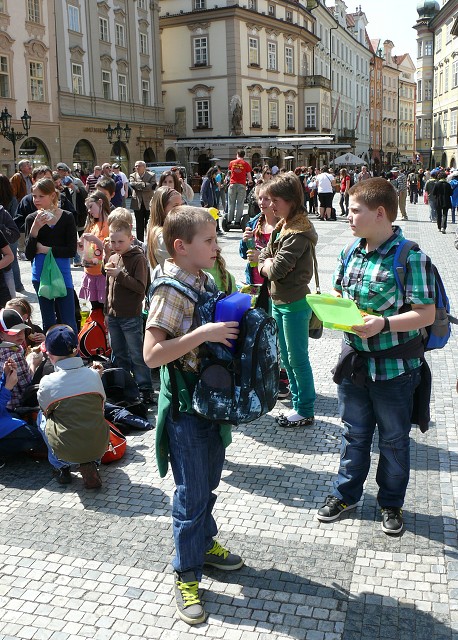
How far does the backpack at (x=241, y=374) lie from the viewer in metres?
2.84

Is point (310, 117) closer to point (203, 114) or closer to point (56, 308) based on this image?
point (203, 114)

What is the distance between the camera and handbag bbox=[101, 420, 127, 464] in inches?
188

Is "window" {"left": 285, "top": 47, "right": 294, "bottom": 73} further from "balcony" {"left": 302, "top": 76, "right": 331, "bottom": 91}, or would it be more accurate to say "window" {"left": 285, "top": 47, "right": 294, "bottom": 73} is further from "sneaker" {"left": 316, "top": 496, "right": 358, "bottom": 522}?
"sneaker" {"left": 316, "top": 496, "right": 358, "bottom": 522}

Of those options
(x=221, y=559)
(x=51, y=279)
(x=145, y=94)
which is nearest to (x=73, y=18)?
(x=145, y=94)

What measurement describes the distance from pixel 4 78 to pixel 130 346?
3050 centimetres

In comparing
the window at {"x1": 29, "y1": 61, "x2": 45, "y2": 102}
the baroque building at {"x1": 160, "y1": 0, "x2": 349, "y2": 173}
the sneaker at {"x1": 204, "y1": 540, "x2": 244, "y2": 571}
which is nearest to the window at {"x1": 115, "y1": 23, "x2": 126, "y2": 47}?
the baroque building at {"x1": 160, "y1": 0, "x2": 349, "y2": 173}

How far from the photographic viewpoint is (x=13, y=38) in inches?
1284

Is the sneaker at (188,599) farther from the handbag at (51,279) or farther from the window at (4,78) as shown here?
the window at (4,78)

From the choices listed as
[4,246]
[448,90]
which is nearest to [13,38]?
[4,246]

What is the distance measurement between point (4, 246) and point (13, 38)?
30.1m

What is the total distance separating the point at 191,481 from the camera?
10.2 ft

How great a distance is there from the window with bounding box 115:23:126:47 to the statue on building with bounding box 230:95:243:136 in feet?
36.0

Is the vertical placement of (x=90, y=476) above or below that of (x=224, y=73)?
below

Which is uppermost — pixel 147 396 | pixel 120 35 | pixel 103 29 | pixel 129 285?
pixel 120 35
